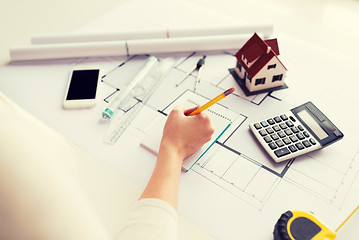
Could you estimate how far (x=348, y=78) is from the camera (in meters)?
0.73

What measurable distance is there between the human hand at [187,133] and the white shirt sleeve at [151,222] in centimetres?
11

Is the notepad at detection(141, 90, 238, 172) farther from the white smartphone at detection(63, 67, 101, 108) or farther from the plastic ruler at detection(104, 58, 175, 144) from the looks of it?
the white smartphone at detection(63, 67, 101, 108)

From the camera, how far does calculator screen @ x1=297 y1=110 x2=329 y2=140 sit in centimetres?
59

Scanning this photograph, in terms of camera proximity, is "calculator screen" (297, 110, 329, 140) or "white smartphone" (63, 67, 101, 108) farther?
"white smartphone" (63, 67, 101, 108)

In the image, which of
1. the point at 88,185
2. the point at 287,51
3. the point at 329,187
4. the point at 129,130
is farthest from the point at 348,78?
the point at 88,185

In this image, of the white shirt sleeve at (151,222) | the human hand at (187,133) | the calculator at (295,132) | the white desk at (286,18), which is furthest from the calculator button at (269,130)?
the white desk at (286,18)

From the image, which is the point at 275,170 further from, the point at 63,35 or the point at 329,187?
the point at 63,35

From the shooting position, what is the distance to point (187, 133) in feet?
1.92

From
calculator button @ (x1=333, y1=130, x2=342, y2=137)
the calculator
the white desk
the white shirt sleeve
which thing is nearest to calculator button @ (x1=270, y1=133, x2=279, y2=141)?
the calculator

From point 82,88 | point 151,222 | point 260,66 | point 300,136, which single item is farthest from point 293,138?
point 82,88

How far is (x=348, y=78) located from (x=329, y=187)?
0.32 metres

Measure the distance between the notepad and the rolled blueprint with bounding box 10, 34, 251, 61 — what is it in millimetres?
173

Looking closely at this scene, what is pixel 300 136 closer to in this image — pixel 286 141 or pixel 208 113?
pixel 286 141

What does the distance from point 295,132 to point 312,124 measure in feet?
0.13
